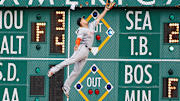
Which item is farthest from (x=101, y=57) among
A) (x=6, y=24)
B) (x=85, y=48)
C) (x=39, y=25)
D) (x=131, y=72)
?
(x=85, y=48)

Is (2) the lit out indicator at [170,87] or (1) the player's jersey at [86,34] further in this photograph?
(2) the lit out indicator at [170,87]

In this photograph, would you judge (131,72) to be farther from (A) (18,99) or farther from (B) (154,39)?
(A) (18,99)

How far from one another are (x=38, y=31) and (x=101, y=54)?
A: 1679 millimetres

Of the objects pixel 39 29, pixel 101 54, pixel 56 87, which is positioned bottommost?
pixel 56 87

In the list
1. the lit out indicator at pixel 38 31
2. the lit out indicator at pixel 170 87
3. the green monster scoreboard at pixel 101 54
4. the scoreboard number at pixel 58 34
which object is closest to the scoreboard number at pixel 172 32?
the green monster scoreboard at pixel 101 54

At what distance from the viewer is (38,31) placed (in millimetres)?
11500

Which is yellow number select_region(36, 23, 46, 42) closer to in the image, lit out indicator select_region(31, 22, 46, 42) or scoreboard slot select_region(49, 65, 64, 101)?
lit out indicator select_region(31, 22, 46, 42)

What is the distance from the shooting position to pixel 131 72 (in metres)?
11.5

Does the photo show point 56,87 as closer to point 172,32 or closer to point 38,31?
point 38,31

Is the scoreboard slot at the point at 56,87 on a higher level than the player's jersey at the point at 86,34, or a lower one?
lower

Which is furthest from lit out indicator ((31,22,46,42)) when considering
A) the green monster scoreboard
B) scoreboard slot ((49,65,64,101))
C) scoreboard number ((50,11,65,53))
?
scoreboard slot ((49,65,64,101))

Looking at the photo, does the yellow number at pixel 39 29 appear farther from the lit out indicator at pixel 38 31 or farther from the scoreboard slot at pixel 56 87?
the scoreboard slot at pixel 56 87

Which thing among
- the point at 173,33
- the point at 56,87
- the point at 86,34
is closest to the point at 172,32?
the point at 173,33

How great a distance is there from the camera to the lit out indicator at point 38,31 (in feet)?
37.6
